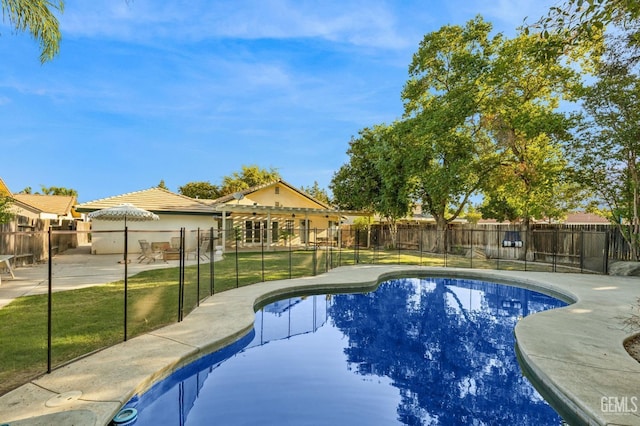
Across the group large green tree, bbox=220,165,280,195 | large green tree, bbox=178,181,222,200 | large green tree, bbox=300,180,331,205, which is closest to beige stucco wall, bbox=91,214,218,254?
large green tree, bbox=220,165,280,195

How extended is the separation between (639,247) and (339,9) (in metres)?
14.7

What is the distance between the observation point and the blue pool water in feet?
13.3

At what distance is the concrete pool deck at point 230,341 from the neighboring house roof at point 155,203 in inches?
515

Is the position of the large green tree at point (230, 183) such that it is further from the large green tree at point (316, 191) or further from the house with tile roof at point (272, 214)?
the house with tile roof at point (272, 214)

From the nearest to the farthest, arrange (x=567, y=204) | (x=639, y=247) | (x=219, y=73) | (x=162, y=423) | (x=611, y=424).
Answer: (x=611, y=424), (x=162, y=423), (x=639, y=247), (x=567, y=204), (x=219, y=73)

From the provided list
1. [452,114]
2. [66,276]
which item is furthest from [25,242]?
[452,114]

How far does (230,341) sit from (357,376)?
7.09ft

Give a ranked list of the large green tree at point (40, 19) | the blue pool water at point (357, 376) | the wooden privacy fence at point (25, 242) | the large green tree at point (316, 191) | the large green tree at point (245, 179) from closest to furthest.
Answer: the blue pool water at point (357, 376), the large green tree at point (40, 19), the wooden privacy fence at point (25, 242), the large green tree at point (245, 179), the large green tree at point (316, 191)

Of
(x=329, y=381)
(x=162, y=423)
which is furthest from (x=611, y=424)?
(x=162, y=423)

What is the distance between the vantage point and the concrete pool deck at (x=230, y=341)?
3.29m

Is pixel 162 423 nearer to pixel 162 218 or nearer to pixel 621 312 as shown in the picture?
pixel 621 312

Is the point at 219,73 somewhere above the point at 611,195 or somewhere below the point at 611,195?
above

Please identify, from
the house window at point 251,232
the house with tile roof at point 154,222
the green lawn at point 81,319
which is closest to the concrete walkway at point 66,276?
the green lawn at point 81,319

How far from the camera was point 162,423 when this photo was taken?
3.71 metres
